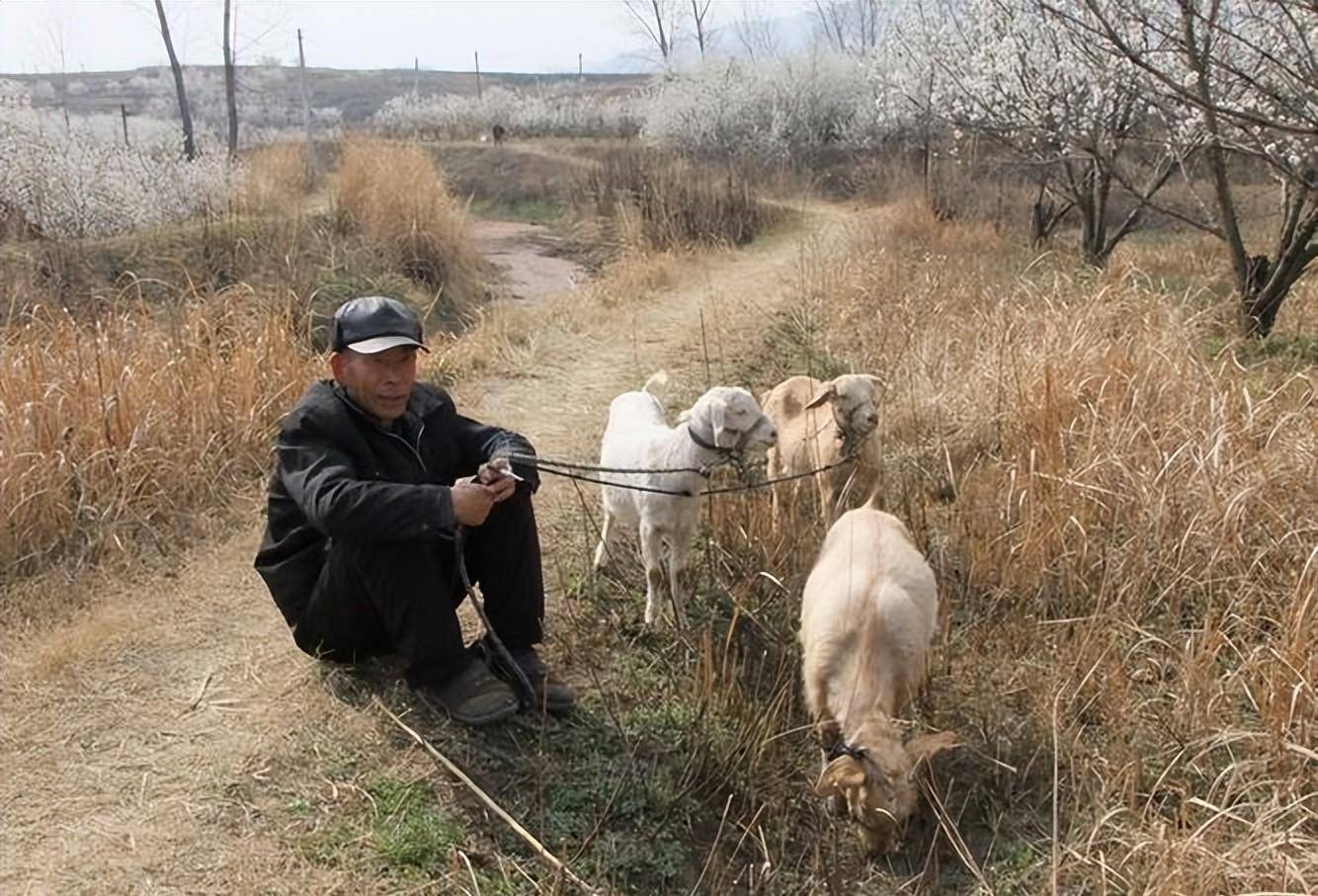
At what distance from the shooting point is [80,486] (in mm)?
4973

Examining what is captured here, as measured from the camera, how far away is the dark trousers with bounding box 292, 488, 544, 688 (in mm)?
3174

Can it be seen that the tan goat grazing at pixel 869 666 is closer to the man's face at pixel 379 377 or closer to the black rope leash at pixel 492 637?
the black rope leash at pixel 492 637

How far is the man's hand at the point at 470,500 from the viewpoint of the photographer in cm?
291

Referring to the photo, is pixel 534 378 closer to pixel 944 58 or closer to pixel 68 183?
pixel 68 183

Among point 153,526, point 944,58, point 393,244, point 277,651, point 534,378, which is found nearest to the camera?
point 277,651

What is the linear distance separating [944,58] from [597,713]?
12.9 metres

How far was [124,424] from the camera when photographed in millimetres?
5301

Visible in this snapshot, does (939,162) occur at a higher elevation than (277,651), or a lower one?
higher

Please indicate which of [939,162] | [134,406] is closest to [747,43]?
[939,162]

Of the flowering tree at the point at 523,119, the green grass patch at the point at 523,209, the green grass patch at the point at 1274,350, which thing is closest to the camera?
the green grass patch at the point at 1274,350

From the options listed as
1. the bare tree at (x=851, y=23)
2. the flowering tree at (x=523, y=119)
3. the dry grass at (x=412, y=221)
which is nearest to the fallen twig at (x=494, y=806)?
the dry grass at (x=412, y=221)

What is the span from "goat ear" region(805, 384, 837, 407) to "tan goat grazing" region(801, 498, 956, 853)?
717mm

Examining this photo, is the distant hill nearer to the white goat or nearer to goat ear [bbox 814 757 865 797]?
the white goat

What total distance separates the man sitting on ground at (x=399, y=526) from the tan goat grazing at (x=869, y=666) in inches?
35.1
